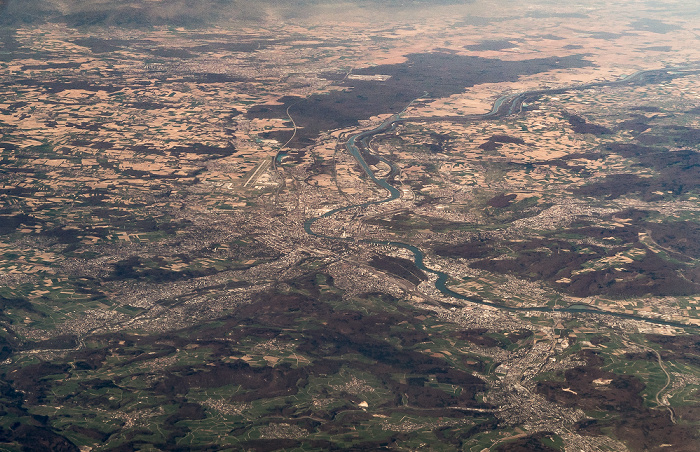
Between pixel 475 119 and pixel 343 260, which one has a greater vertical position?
pixel 475 119

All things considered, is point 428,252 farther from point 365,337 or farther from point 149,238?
point 149,238

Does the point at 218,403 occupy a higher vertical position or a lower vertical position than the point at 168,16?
lower

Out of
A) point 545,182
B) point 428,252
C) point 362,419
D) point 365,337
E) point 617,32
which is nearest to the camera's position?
point 362,419

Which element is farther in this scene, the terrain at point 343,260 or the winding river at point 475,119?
the winding river at point 475,119

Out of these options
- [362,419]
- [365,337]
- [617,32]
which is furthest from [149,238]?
[617,32]

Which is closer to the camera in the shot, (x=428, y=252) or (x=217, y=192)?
(x=428, y=252)
